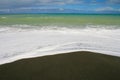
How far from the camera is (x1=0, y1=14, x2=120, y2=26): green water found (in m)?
5.63

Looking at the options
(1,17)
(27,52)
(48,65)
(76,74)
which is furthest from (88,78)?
(1,17)

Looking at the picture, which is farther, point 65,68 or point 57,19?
point 57,19

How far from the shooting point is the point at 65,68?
1807 millimetres

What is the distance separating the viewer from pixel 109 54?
210 centimetres

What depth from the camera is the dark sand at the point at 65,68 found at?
1672 mm

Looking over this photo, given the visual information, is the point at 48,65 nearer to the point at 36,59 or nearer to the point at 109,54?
the point at 36,59

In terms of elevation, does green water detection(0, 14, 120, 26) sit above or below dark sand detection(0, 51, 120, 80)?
above

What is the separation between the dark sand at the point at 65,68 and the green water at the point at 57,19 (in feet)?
11.5

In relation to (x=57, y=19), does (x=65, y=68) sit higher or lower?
lower

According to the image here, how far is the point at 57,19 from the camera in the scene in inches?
260

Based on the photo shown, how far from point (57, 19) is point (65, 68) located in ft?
16.2

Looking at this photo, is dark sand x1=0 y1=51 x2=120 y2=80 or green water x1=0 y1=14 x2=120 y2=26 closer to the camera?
dark sand x1=0 y1=51 x2=120 y2=80

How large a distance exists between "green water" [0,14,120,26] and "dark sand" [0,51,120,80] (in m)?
3.51

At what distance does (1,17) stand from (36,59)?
4678mm
